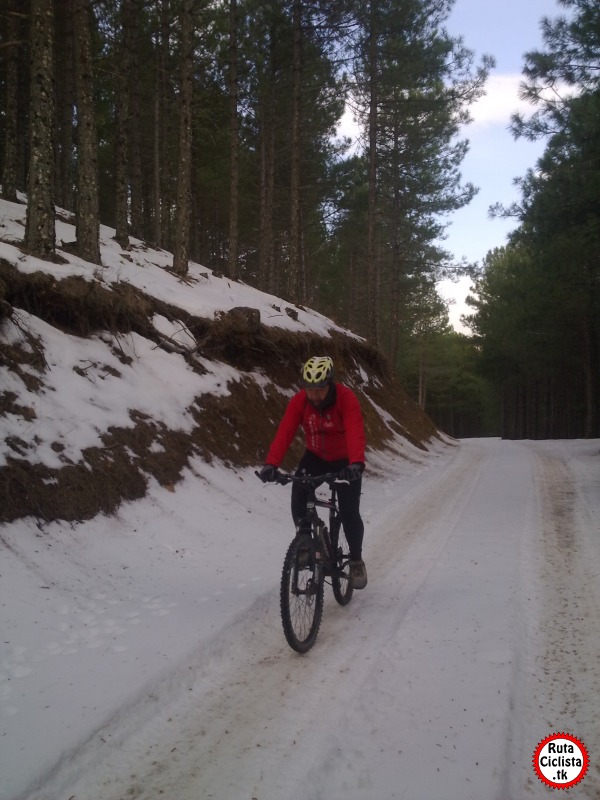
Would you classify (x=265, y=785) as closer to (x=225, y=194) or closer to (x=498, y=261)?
(x=225, y=194)

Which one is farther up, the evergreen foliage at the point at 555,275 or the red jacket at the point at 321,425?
the evergreen foliage at the point at 555,275

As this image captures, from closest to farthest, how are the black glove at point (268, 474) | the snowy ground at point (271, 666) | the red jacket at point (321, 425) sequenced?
1. the snowy ground at point (271, 666)
2. the black glove at point (268, 474)
3. the red jacket at point (321, 425)

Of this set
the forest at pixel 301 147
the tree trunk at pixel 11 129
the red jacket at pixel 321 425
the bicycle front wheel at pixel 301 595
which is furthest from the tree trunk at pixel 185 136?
the bicycle front wheel at pixel 301 595

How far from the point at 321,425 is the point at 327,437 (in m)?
0.13

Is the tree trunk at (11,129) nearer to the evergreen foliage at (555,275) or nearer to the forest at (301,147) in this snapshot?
the forest at (301,147)

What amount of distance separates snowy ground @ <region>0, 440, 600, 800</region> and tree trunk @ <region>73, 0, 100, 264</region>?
7.07 metres

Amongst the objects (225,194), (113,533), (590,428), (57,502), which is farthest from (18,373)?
(590,428)

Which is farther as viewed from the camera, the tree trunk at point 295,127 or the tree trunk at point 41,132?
the tree trunk at point 295,127

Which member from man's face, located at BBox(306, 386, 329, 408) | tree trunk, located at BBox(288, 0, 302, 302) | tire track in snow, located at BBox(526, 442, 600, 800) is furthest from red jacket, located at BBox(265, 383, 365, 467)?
tree trunk, located at BBox(288, 0, 302, 302)

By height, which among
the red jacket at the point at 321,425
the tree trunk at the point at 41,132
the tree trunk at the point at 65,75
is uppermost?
the tree trunk at the point at 65,75

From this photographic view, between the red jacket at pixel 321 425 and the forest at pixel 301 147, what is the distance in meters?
6.97

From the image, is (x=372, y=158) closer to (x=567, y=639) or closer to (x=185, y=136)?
(x=185, y=136)

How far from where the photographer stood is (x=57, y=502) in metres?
6.39

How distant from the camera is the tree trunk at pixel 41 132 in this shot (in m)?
9.98
